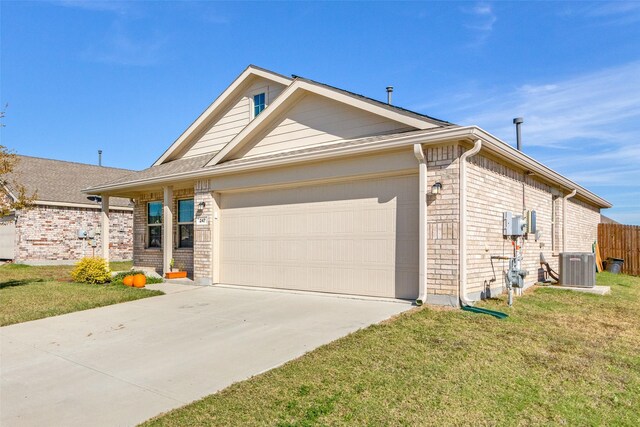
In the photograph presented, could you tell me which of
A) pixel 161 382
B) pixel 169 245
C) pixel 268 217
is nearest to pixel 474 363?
pixel 161 382

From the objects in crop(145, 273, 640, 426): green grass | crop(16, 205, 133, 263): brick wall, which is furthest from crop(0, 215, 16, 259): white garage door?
crop(145, 273, 640, 426): green grass

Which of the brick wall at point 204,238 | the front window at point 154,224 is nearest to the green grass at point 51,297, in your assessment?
the brick wall at point 204,238

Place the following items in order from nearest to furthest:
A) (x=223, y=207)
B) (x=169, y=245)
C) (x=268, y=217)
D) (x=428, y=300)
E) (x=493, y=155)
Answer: (x=428, y=300) → (x=493, y=155) → (x=268, y=217) → (x=223, y=207) → (x=169, y=245)

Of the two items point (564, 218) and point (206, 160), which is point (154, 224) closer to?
point (206, 160)

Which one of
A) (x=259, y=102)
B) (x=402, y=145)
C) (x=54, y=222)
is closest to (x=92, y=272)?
(x=259, y=102)

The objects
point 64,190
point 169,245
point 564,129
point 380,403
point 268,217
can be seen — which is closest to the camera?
point 380,403

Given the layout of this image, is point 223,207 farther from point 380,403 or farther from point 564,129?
point 564,129

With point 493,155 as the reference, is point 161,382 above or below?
below

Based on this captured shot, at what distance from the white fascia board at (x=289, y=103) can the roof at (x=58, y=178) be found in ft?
34.9

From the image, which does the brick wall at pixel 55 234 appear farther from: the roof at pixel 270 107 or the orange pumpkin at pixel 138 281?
the orange pumpkin at pixel 138 281

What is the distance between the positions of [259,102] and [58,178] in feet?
54.3

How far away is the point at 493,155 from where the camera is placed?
Answer: 8383 mm

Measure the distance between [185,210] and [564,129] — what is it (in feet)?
45.5

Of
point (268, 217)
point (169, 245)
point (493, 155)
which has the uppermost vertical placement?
point (493, 155)
